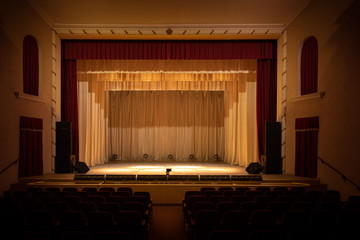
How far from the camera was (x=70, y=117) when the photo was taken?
13.4m

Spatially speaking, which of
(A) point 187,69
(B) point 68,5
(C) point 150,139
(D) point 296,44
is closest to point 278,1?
(D) point 296,44

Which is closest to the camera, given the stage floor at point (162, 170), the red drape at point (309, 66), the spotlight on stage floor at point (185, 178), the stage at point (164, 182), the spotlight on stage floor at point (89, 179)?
the stage at point (164, 182)

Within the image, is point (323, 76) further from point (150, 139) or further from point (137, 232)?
point (150, 139)

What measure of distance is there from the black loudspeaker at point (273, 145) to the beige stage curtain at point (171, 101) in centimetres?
182

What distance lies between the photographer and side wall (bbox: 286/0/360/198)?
27.4 feet

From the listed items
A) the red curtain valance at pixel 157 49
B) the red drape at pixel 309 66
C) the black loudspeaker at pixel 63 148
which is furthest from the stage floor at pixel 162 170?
the red curtain valance at pixel 157 49

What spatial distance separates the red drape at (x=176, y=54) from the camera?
1320cm

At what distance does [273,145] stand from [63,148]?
7717 mm

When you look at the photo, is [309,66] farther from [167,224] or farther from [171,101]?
[171,101]

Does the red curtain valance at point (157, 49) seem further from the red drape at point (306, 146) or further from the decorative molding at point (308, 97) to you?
the red drape at point (306, 146)

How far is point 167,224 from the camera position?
672 centimetres

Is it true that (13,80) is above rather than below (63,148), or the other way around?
above

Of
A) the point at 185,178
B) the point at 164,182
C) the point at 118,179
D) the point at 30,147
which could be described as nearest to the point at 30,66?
the point at 30,147

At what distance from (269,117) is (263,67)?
2.00 metres
